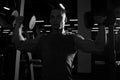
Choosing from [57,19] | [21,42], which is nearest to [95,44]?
[57,19]

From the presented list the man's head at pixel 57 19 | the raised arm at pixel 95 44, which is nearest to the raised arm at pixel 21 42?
the man's head at pixel 57 19

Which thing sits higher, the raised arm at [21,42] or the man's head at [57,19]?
the man's head at [57,19]

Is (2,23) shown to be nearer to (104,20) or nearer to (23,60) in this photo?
(104,20)

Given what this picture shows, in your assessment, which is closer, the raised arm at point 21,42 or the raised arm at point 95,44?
the raised arm at point 95,44

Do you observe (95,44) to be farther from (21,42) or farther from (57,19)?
(21,42)

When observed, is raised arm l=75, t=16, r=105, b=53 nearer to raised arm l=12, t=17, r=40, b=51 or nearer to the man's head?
the man's head

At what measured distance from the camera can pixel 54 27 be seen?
3.59ft

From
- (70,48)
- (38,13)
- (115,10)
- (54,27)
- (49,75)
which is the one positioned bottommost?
(49,75)

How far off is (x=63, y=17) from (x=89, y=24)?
171 millimetres

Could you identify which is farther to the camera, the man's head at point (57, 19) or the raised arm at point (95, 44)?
the man's head at point (57, 19)

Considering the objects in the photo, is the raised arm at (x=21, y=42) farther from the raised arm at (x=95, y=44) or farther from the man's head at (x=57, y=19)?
the raised arm at (x=95, y=44)

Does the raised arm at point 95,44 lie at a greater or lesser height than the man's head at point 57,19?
lesser

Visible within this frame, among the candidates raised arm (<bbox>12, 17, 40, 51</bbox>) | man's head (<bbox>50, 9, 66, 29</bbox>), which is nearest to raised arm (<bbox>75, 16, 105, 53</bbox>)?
man's head (<bbox>50, 9, 66, 29</bbox>)

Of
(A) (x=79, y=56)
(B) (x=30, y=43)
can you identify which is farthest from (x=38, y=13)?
(B) (x=30, y=43)
